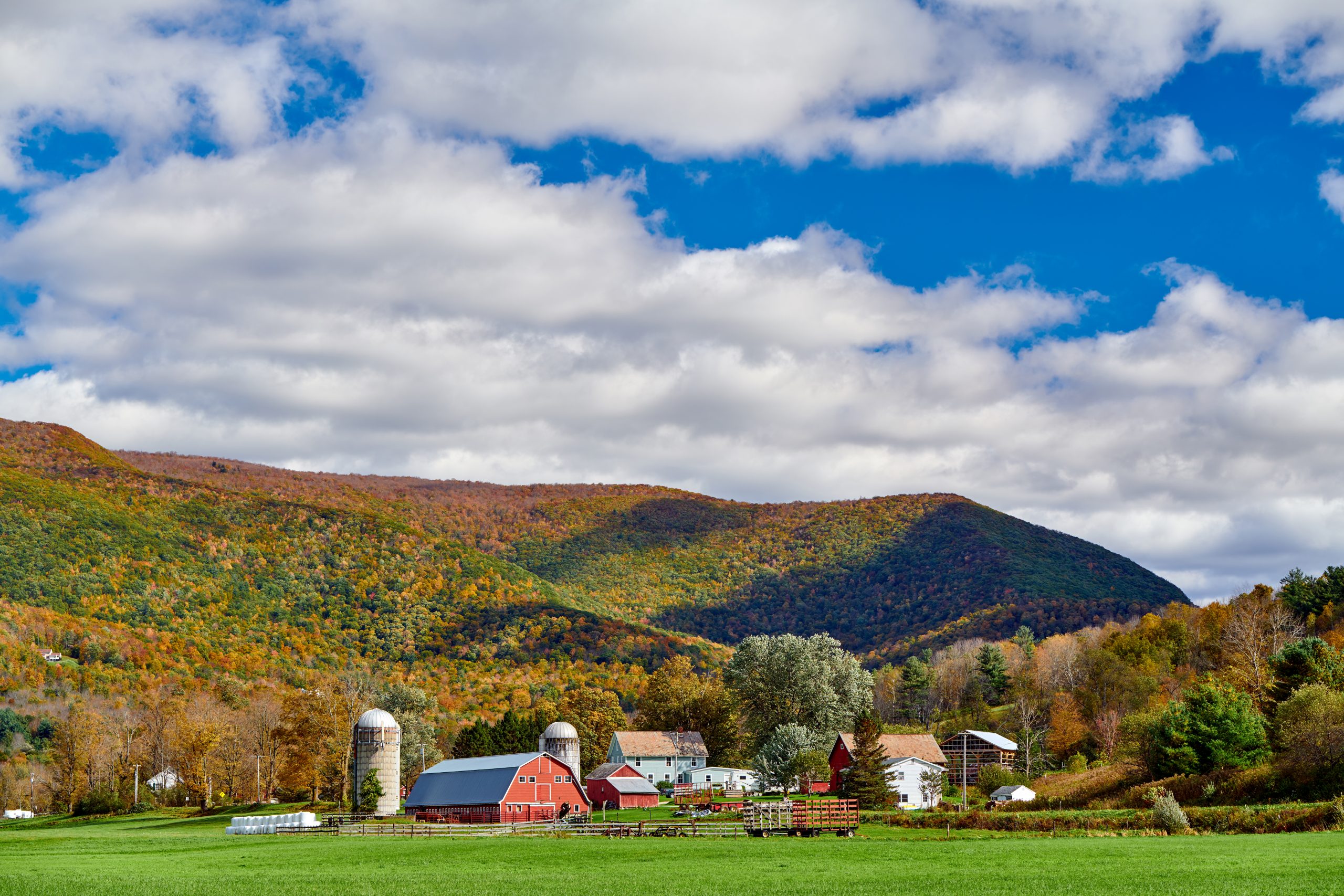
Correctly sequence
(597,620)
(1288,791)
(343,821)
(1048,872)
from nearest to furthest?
(1048,872) → (1288,791) → (343,821) → (597,620)

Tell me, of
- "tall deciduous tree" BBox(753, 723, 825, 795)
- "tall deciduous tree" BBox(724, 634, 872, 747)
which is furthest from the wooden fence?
"tall deciduous tree" BBox(724, 634, 872, 747)

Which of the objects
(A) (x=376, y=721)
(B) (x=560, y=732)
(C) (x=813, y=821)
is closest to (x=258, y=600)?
(B) (x=560, y=732)

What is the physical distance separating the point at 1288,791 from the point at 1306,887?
36.6 metres

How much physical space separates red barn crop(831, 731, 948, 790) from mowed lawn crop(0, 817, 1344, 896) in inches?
1516

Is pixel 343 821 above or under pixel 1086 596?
under

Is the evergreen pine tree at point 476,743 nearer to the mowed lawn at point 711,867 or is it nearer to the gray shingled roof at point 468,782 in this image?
the gray shingled roof at point 468,782

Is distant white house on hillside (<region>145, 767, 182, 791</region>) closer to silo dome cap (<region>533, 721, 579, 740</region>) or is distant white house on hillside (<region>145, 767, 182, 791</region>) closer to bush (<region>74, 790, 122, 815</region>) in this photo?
bush (<region>74, 790, 122, 815</region>)

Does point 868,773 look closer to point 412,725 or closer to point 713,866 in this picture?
point 713,866

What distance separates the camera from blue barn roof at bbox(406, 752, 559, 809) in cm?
7900

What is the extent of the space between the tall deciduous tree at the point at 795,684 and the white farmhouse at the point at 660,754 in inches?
597

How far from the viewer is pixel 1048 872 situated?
1209 inches

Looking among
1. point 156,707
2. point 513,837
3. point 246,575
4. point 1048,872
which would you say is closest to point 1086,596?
point 246,575

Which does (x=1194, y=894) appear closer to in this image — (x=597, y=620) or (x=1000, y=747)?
(x=1000, y=747)

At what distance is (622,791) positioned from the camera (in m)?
91.0
